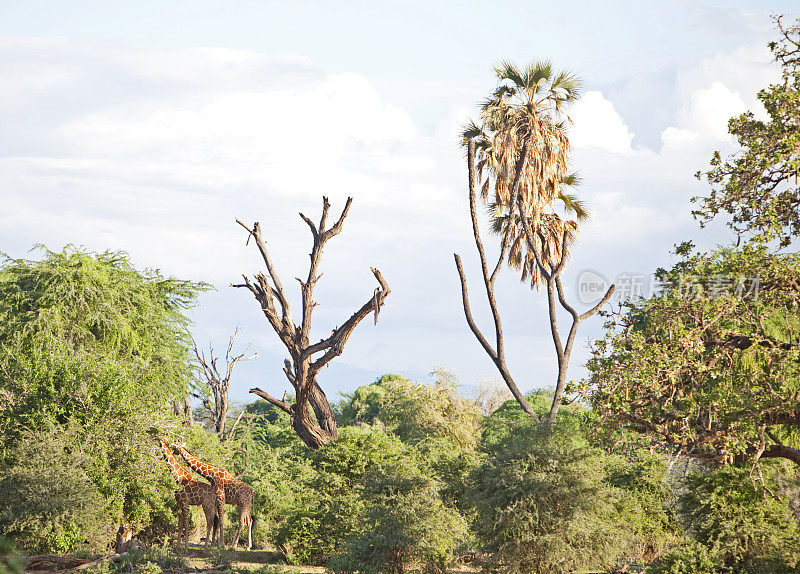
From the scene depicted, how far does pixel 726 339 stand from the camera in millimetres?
10578

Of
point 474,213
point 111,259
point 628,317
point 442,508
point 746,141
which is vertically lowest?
point 442,508

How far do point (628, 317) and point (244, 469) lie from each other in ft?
51.1

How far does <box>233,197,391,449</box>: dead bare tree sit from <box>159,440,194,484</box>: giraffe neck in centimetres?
378

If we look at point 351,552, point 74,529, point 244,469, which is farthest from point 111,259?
point 351,552

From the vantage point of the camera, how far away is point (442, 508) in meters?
15.0

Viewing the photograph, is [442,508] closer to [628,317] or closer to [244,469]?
[628,317]

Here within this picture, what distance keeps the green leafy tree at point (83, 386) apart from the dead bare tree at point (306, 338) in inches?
126

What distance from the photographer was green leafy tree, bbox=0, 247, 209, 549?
15250 millimetres

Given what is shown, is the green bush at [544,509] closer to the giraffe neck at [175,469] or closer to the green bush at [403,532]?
the green bush at [403,532]

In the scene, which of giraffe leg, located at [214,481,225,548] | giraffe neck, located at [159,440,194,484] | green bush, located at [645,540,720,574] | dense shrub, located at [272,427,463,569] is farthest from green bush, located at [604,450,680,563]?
giraffe neck, located at [159,440,194,484]

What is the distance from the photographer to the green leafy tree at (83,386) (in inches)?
600

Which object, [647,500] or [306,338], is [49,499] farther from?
[647,500]

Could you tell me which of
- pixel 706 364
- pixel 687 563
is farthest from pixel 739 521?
pixel 706 364

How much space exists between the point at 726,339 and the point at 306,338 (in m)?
13.5
